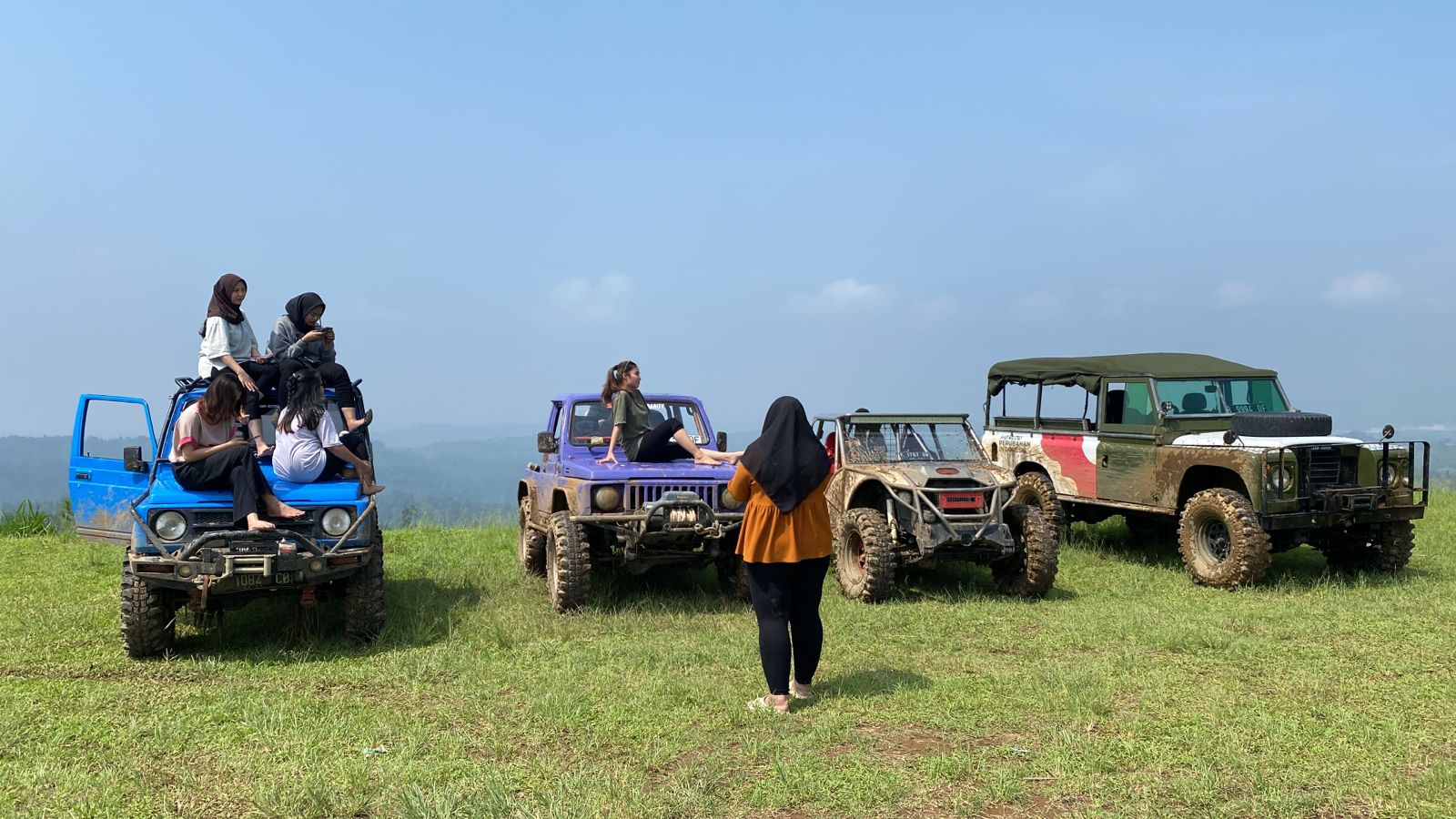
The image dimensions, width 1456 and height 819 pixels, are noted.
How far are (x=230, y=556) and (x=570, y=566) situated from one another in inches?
96.4

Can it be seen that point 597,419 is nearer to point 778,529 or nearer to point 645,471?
point 645,471

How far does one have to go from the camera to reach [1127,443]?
11.4 m

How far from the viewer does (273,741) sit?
5320 mm

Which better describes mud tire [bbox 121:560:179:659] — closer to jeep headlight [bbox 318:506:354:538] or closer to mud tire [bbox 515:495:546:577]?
jeep headlight [bbox 318:506:354:538]

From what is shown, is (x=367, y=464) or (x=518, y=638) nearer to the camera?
(x=518, y=638)

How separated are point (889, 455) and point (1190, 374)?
3.51 meters

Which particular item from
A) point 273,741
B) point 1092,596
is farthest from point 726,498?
point 1092,596

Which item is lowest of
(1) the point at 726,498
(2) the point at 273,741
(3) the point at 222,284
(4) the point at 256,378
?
(2) the point at 273,741

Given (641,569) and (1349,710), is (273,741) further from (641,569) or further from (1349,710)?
(1349,710)

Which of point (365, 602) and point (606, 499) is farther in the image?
point (606, 499)

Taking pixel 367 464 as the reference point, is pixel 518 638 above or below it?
below

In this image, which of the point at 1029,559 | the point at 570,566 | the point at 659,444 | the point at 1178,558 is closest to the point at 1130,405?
the point at 1178,558

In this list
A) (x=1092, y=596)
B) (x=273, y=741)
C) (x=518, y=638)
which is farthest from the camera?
(x=1092, y=596)

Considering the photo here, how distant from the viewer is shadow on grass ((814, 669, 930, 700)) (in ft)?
20.4
